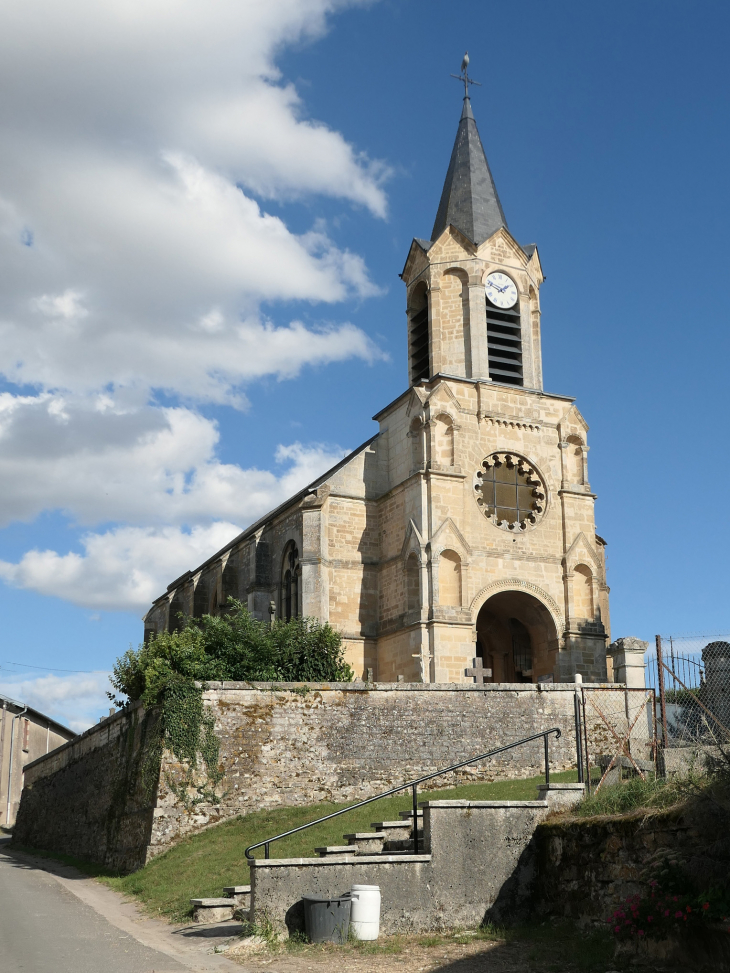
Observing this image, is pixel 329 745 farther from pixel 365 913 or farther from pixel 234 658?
pixel 365 913

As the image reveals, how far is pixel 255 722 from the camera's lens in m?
20.1

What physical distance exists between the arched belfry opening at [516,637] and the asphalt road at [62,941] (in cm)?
1665

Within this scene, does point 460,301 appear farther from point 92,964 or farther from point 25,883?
point 92,964

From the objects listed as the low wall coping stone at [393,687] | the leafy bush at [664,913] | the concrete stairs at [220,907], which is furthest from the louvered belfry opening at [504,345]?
the leafy bush at [664,913]

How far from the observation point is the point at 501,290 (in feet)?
110

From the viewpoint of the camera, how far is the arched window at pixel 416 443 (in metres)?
30.2

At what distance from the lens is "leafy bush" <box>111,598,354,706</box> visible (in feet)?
70.7

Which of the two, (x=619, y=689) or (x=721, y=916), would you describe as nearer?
(x=721, y=916)

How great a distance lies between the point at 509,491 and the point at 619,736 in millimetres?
13923

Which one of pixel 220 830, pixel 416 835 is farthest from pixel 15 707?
pixel 416 835

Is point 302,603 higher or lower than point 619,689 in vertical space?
higher

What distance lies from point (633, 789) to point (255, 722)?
9.51 m

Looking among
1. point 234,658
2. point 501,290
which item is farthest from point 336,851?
point 501,290

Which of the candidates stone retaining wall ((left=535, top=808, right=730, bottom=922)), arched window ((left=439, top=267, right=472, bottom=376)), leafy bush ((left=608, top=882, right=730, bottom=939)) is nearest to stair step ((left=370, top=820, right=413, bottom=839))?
stone retaining wall ((left=535, top=808, right=730, bottom=922))
